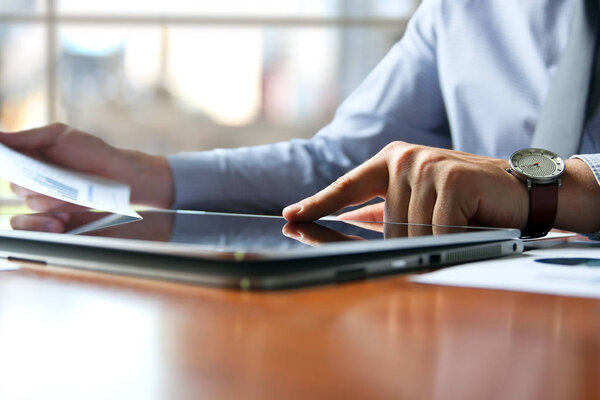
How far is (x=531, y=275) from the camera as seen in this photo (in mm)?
294

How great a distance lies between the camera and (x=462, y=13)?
0.99 meters

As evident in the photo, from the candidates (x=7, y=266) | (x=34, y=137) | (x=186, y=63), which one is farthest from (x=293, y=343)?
(x=186, y=63)

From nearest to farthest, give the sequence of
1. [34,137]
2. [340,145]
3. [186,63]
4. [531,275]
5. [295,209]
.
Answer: [531,275], [295,209], [34,137], [340,145], [186,63]

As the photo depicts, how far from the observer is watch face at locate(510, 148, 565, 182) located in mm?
493

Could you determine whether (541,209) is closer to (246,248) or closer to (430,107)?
(246,248)

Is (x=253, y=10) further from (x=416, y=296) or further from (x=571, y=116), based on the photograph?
(x=416, y=296)

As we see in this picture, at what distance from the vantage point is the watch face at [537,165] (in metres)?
0.49

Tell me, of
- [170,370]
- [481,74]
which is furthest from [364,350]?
[481,74]

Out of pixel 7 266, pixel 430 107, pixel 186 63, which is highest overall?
pixel 186 63

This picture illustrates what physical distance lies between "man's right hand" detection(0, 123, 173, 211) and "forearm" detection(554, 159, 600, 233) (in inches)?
19.7

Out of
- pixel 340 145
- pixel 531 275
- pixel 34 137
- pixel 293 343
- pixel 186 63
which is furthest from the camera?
pixel 186 63

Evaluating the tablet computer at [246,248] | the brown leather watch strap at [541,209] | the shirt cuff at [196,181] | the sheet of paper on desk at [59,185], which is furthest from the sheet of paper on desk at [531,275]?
the shirt cuff at [196,181]

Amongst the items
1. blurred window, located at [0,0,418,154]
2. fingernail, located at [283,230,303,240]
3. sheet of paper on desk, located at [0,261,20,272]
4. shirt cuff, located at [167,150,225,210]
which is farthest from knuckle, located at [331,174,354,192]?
blurred window, located at [0,0,418,154]

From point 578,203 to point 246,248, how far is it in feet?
1.20
